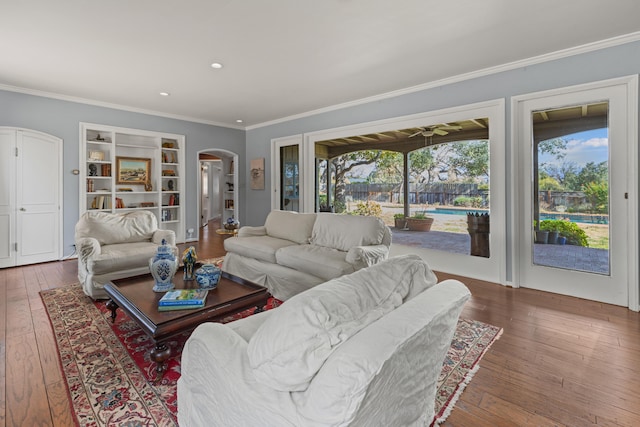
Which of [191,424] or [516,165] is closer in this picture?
[191,424]

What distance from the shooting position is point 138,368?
80.8 inches

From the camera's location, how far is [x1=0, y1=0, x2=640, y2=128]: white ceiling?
2.64 metres

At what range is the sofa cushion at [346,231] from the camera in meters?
3.40

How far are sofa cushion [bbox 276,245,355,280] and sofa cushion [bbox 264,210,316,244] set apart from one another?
350 mm

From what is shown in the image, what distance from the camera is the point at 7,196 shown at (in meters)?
4.62

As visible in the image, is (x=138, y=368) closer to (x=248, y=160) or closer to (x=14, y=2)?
(x=14, y=2)

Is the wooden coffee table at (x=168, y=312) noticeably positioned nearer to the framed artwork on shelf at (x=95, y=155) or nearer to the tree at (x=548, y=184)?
the tree at (x=548, y=184)

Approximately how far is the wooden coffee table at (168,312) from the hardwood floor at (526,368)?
49 cm

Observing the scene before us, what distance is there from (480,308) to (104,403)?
306 centimetres

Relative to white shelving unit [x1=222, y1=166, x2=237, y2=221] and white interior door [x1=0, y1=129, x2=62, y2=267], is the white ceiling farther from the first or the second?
white shelving unit [x1=222, y1=166, x2=237, y2=221]

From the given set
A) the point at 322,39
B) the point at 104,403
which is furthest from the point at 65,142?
the point at 104,403

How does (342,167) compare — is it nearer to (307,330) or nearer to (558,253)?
(558,253)

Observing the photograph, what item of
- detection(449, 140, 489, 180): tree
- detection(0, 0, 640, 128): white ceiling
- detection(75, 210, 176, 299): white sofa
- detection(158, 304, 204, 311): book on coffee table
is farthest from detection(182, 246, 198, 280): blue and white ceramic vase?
detection(449, 140, 489, 180): tree

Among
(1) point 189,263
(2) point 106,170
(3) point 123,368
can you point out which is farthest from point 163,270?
(2) point 106,170
